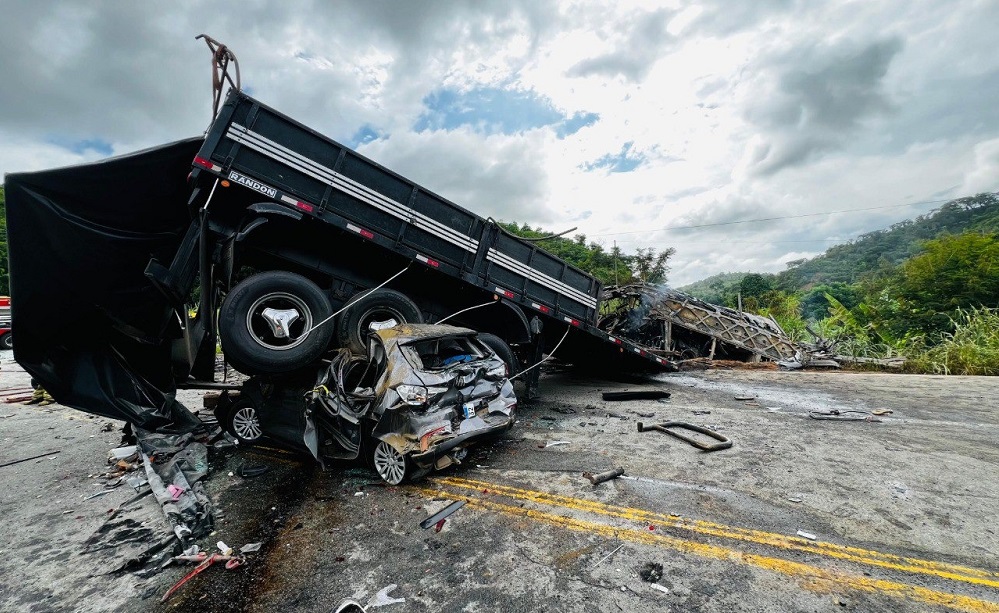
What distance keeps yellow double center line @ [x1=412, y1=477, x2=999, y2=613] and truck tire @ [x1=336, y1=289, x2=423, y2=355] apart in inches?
104

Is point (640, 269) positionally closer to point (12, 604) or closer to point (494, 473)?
point (494, 473)

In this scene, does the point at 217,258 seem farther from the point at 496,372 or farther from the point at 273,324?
the point at 496,372

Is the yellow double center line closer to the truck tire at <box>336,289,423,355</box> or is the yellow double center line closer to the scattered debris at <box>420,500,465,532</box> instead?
the scattered debris at <box>420,500,465,532</box>

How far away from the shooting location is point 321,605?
2273 millimetres

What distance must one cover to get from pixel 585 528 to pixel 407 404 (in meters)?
1.77

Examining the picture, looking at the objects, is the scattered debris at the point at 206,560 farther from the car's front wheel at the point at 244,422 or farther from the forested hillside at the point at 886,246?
the forested hillside at the point at 886,246

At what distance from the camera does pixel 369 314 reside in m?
5.55

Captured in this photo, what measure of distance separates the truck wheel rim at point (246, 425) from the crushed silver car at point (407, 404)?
122 cm

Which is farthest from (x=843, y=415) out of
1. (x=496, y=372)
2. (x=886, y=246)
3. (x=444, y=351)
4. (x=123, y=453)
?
(x=886, y=246)

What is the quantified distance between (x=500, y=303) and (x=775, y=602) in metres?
4.85

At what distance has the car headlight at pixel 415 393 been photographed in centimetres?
369

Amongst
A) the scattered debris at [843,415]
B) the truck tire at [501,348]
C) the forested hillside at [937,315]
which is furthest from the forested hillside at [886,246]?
the truck tire at [501,348]

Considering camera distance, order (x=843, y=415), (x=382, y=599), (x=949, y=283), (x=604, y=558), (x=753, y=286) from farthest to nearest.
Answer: (x=753, y=286)
(x=949, y=283)
(x=843, y=415)
(x=604, y=558)
(x=382, y=599)

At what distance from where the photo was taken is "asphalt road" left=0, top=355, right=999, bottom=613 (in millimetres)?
2277
